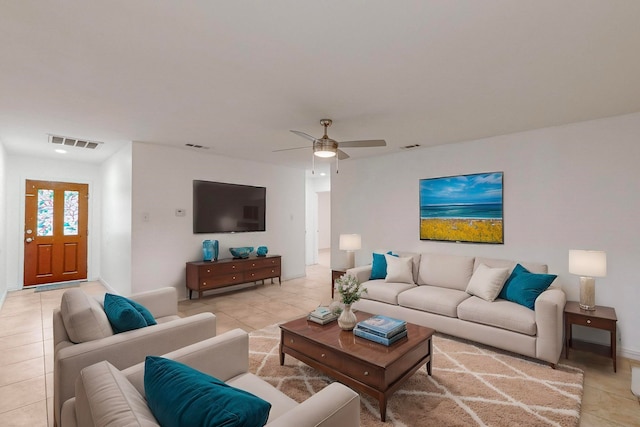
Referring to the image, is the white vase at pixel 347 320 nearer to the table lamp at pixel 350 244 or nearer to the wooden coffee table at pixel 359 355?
the wooden coffee table at pixel 359 355

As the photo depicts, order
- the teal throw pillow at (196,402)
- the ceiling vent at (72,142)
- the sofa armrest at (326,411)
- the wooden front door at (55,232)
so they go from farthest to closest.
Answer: the wooden front door at (55,232) < the ceiling vent at (72,142) < the sofa armrest at (326,411) < the teal throw pillow at (196,402)

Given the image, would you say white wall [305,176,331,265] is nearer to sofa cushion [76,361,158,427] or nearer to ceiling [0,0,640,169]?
ceiling [0,0,640,169]

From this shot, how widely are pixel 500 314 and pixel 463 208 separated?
66.0 inches

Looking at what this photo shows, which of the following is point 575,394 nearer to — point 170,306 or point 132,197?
point 170,306

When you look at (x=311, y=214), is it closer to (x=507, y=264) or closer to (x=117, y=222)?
(x=117, y=222)

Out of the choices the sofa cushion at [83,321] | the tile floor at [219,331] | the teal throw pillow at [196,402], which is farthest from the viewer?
the tile floor at [219,331]

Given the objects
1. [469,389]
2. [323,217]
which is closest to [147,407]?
[469,389]

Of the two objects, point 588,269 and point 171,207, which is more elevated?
point 171,207

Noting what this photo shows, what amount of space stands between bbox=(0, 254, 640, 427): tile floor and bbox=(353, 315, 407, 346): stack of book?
50.8 inches

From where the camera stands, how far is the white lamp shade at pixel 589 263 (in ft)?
9.64

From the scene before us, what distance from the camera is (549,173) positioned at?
144 inches

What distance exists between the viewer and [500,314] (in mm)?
3066

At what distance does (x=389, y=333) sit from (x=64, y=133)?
4.70 meters

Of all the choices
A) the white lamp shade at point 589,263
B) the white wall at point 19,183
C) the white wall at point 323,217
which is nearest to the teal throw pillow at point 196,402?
the white lamp shade at point 589,263
